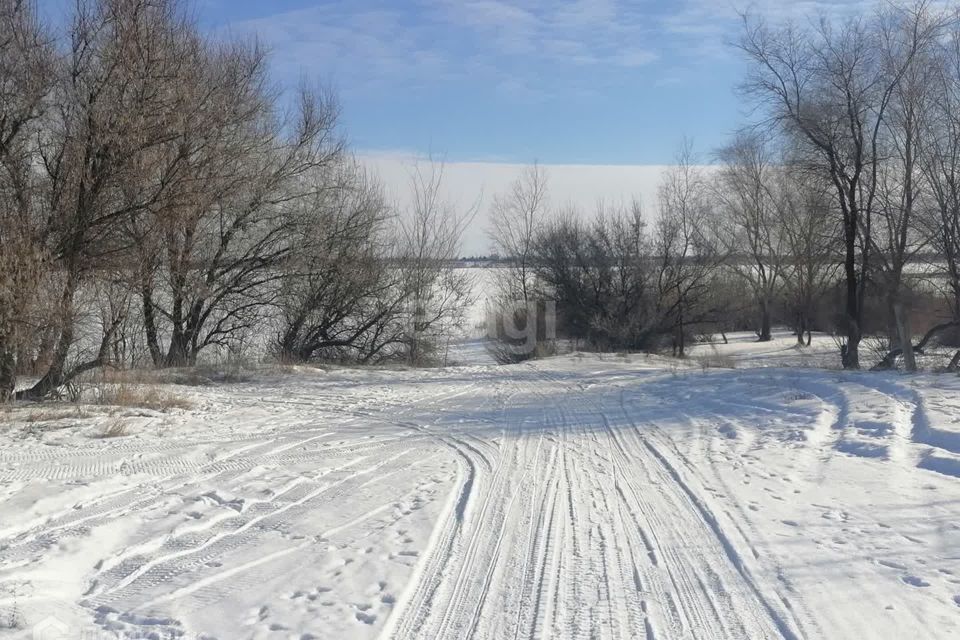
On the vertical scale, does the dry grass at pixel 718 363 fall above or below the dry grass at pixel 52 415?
above

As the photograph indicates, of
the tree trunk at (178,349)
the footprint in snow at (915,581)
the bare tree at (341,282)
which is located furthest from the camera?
the bare tree at (341,282)

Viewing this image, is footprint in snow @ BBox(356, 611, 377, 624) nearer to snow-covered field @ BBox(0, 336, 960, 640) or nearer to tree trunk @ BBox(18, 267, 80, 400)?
snow-covered field @ BBox(0, 336, 960, 640)

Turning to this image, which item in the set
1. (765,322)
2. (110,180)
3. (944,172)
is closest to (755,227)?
(765,322)

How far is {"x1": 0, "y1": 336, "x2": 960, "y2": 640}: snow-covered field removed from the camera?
4.29 meters

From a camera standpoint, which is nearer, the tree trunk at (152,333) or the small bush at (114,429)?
the small bush at (114,429)

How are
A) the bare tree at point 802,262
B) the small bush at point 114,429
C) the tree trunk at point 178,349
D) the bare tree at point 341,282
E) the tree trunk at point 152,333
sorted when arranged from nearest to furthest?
the small bush at point 114,429 → the tree trunk at point 152,333 → the tree trunk at point 178,349 → the bare tree at point 341,282 → the bare tree at point 802,262

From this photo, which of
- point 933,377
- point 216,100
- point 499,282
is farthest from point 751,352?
point 216,100

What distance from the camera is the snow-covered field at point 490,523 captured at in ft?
14.1

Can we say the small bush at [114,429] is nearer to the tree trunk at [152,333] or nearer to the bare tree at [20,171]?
the bare tree at [20,171]

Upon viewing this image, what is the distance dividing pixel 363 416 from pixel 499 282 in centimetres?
2685

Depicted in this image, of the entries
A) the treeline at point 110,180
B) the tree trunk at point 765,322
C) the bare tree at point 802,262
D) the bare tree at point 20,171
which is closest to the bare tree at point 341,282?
the treeline at point 110,180

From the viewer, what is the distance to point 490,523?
6055 mm

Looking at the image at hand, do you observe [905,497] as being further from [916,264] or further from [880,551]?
[916,264]

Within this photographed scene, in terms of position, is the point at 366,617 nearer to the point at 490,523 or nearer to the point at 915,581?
the point at 490,523
